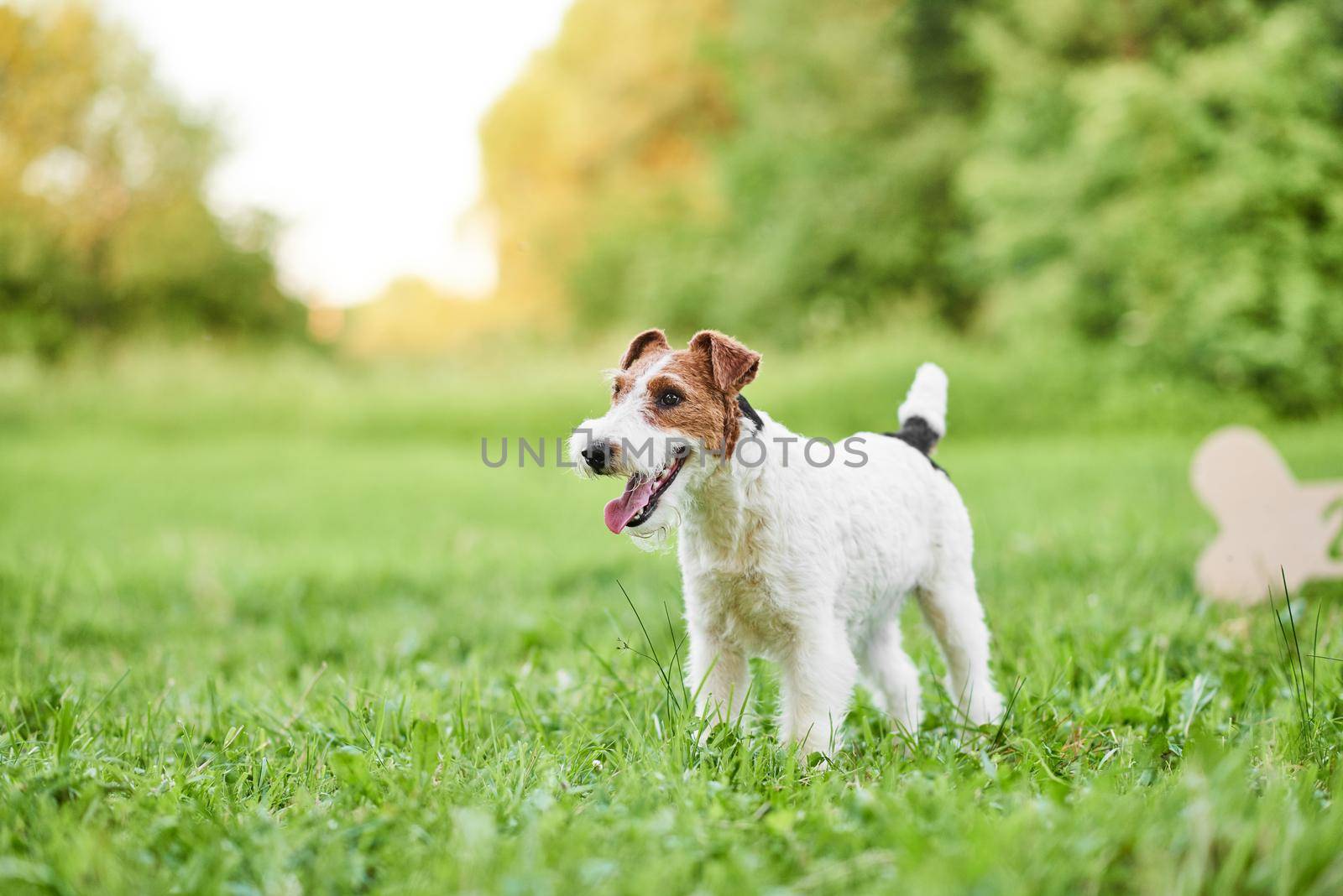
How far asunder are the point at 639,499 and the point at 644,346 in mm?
618

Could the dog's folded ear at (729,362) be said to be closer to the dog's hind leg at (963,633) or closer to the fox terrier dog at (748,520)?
the fox terrier dog at (748,520)

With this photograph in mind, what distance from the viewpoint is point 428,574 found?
6.56 metres

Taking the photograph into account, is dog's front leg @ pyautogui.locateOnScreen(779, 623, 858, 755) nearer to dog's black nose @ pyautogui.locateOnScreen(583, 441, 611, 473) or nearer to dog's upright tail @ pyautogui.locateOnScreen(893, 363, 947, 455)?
dog's black nose @ pyautogui.locateOnScreen(583, 441, 611, 473)

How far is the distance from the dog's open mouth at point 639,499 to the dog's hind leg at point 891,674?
120 cm

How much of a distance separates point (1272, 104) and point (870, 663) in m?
13.6

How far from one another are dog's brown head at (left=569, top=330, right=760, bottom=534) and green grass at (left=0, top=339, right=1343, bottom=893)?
2.27 feet

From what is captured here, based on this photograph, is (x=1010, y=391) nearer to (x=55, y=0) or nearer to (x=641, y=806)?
(x=641, y=806)

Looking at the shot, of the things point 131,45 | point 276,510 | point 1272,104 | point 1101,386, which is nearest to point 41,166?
point 131,45

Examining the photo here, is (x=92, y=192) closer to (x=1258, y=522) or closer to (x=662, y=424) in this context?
(x=662, y=424)

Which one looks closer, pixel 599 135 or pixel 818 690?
pixel 818 690

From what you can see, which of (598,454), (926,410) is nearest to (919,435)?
(926,410)

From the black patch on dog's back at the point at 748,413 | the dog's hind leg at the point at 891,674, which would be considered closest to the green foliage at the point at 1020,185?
the dog's hind leg at the point at 891,674

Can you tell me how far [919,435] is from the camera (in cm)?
379

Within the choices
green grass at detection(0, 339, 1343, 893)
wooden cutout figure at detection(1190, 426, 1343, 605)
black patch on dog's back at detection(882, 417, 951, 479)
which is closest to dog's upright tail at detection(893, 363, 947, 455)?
black patch on dog's back at detection(882, 417, 951, 479)
